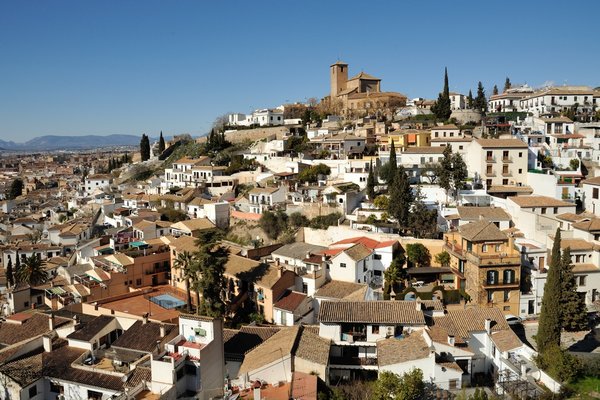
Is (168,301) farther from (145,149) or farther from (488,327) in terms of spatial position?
(145,149)

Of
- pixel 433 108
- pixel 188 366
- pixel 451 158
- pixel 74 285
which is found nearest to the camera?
pixel 188 366

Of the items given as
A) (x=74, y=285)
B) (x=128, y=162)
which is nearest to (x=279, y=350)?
(x=74, y=285)

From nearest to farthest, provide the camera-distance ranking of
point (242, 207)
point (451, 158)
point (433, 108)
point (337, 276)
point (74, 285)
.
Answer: point (337, 276) → point (74, 285) → point (451, 158) → point (242, 207) → point (433, 108)

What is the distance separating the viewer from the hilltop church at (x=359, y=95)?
67500 millimetres

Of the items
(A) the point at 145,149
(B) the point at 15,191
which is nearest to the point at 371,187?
(A) the point at 145,149

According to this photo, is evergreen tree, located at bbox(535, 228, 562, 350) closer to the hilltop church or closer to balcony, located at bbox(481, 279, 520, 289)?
balcony, located at bbox(481, 279, 520, 289)

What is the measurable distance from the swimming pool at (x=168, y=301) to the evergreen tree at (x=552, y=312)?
19.2 m

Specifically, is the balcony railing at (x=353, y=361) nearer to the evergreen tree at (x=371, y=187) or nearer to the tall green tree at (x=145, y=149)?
the evergreen tree at (x=371, y=187)

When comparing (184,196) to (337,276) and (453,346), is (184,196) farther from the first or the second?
(453,346)

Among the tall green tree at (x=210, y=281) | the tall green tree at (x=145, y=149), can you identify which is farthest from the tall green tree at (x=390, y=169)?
the tall green tree at (x=145, y=149)

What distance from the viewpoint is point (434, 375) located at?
19406 mm

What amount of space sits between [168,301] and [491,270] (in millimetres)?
18227

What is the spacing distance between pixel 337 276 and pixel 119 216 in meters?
27.6

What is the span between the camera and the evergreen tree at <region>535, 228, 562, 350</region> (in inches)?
818
